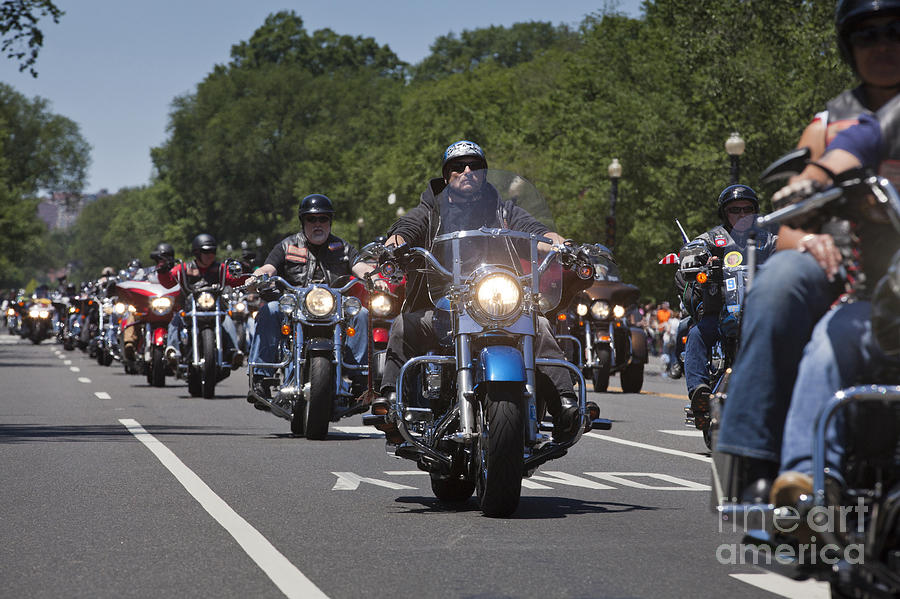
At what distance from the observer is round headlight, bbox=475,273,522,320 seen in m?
8.64

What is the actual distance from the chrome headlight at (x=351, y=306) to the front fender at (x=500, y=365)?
5597 mm

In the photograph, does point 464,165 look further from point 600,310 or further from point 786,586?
point 600,310

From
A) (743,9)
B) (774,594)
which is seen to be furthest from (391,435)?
(743,9)

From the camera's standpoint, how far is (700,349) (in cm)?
1247

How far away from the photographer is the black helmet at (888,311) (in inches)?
166

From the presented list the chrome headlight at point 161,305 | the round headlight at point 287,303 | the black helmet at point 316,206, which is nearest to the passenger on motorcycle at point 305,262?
the black helmet at point 316,206

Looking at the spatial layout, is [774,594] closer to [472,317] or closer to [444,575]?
[444,575]

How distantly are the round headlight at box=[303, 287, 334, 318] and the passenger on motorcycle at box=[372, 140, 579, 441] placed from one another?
14.3 feet

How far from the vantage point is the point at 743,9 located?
42.8 metres

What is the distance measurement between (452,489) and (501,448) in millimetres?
1264

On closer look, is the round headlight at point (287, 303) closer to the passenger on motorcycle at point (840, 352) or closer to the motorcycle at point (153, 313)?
the motorcycle at point (153, 313)

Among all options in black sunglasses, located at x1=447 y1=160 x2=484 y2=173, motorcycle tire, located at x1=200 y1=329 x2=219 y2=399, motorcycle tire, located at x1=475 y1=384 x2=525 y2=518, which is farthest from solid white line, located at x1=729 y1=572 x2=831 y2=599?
motorcycle tire, located at x1=200 y1=329 x2=219 y2=399

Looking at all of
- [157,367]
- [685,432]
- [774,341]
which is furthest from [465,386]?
[157,367]

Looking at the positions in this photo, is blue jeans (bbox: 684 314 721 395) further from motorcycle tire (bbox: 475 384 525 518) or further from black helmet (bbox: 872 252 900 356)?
black helmet (bbox: 872 252 900 356)
